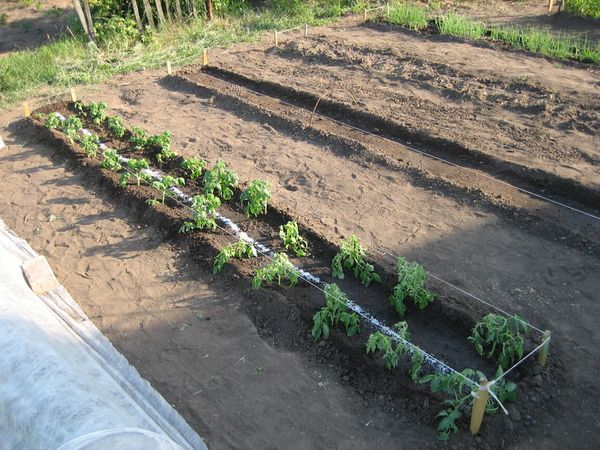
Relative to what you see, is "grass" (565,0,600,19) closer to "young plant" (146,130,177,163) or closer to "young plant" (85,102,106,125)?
"young plant" (146,130,177,163)

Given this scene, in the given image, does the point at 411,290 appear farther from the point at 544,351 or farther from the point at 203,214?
the point at 203,214

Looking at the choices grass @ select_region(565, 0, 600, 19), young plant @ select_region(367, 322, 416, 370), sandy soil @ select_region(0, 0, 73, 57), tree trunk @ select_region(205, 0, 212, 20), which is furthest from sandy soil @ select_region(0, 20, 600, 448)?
sandy soil @ select_region(0, 0, 73, 57)

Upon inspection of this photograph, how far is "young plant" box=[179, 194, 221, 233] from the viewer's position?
6.18m

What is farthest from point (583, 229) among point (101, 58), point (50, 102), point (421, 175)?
point (101, 58)

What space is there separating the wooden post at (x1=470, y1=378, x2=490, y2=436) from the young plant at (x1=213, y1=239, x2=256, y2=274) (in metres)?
2.74

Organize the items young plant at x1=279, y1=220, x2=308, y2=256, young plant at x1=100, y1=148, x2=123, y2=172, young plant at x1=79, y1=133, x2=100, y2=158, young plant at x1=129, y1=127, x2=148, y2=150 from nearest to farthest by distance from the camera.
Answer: young plant at x1=279, y1=220, x2=308, y2=256 < young plant at x1=100, y1=148, x2=123, y2=172 < young plant at x1=79, y1=133, x2=100, y2=158 < young plant at x1=129, y1=127, x2=148, y2=150

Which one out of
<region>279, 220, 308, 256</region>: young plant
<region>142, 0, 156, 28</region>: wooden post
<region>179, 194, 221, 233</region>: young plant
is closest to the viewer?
<region>279, 220, 308, 256</region>: young plant

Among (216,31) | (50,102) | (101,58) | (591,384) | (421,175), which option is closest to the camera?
(591,384)

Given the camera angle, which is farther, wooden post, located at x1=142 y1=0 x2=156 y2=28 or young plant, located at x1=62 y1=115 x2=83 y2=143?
wooden post, located at x1=142 y1=0 x2=156 y2=28

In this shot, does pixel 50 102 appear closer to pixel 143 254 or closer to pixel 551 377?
pixel 143 254

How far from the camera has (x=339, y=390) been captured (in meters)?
4.37

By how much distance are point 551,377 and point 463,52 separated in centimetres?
829

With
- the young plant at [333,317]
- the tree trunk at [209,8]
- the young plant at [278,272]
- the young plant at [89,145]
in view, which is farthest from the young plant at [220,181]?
the tree trunk at [209,8]

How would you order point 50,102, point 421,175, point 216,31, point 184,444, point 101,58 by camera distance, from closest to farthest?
1. point 184,444
2. point 421,175
3. point 50,102
4. point 101,58
5. point 216,31
